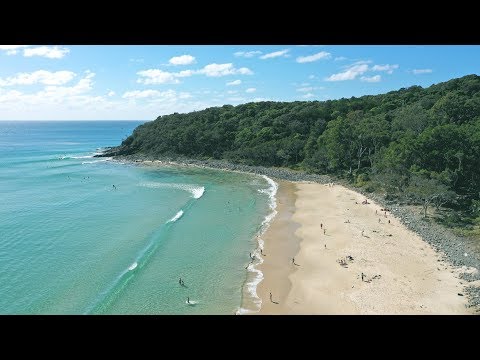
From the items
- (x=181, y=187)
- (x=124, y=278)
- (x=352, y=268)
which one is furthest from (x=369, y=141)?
(x=124, y=278)

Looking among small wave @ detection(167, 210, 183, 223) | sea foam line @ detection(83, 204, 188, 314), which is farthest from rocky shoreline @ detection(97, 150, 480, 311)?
small wave @ detection(167, 210, 183, 223)

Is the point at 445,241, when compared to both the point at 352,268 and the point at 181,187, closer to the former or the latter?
the point at 352,268

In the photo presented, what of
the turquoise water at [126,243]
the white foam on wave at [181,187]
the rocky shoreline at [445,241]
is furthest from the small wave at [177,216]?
the rocky shoreline at [445,241]

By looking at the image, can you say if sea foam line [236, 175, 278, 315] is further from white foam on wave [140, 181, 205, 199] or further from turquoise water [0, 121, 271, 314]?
white foam on wave [140, 181, 205, 199]

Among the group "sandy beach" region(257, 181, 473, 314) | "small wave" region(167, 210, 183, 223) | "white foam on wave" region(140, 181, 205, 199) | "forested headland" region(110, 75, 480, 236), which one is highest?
"forested headland" region(110, 75, 480, 236)

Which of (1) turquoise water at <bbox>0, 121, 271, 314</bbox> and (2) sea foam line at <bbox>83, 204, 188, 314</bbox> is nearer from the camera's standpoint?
(2) sea foam line at <bbox>83, 204, 188, 314</bbox>

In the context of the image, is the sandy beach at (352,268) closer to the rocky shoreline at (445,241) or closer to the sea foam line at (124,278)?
the rocky shoreline at (445,241)
